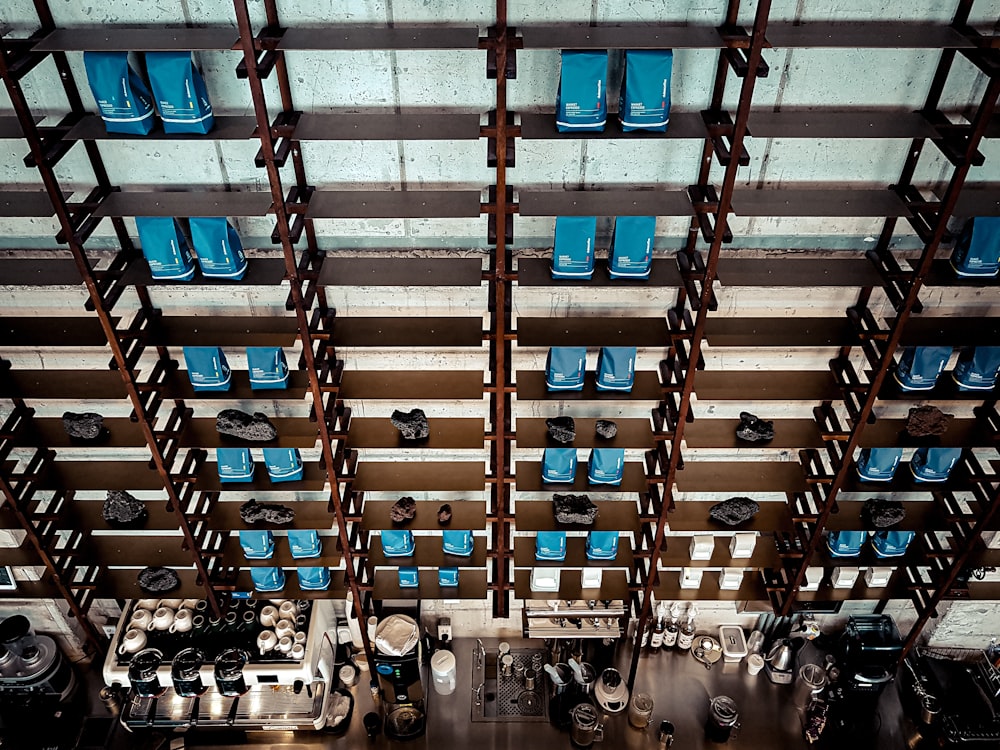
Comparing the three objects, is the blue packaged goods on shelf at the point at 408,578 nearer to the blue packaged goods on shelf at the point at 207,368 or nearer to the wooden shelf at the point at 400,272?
the blue packaged goods on shelf at the point at 207,368

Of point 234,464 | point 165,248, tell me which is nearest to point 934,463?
point 234,464

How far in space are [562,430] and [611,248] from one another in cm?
105

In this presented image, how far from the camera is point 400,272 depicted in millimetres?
4059

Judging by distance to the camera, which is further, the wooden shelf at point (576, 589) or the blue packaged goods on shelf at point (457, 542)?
the wooden shelf at point (576, 589)

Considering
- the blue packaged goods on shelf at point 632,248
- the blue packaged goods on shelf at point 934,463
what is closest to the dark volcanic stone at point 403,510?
the blue packaged goods on shelf at point 632,248

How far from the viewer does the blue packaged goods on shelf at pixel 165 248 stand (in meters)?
3.82

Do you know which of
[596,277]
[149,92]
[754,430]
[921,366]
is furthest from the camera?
[754,430]

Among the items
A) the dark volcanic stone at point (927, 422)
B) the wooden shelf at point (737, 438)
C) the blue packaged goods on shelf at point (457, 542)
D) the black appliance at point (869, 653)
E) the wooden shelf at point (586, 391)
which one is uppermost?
the wooden shelf at point (586, 391)

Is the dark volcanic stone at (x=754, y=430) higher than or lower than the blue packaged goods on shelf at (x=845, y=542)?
higher

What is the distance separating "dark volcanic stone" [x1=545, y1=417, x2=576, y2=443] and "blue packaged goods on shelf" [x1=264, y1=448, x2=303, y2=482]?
4.69 ft

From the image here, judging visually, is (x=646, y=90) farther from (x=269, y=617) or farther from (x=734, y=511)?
(x=269, y=617)

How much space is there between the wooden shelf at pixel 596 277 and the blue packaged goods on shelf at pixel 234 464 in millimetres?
1853

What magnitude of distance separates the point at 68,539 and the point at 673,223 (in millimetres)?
4206

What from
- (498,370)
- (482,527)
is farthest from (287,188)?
(482,527)
